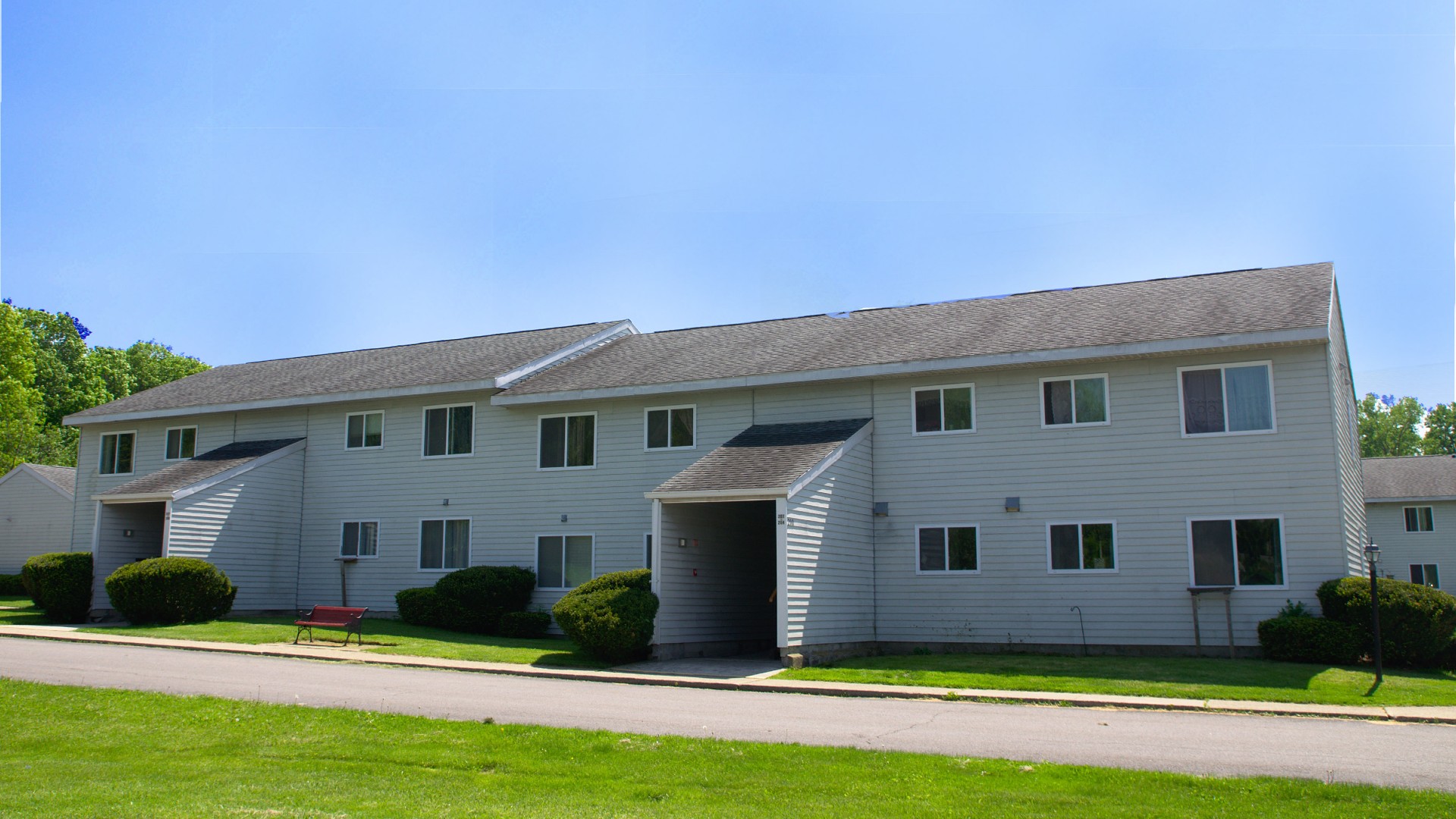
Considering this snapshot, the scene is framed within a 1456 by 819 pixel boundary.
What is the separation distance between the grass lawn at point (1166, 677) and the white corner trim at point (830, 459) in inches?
116


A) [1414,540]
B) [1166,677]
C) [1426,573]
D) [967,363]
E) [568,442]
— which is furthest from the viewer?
[1414,540]

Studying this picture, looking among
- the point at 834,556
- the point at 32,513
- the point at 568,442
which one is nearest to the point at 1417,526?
the point at 834,556

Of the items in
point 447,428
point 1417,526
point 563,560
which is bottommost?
point 563,560

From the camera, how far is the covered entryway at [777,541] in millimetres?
18203

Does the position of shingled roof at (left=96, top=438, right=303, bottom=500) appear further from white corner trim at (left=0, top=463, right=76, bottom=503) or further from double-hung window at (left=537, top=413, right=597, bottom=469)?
white corner trim at (left=0, top=463, right=76, bottom=503)

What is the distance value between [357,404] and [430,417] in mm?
2259

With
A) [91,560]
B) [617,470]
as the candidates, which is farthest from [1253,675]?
[91,560]

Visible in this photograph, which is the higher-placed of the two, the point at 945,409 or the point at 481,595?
the point at 945,409

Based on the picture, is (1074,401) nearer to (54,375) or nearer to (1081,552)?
(1081,552)

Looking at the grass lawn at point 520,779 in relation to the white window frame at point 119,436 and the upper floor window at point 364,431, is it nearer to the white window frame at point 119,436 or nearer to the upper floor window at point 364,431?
the upper floor window at point 364,431

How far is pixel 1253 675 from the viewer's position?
1558 cm

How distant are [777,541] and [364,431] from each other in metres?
12.4

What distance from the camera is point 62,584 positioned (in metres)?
24.7

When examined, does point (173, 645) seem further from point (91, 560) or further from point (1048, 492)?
point (1048, 492)
